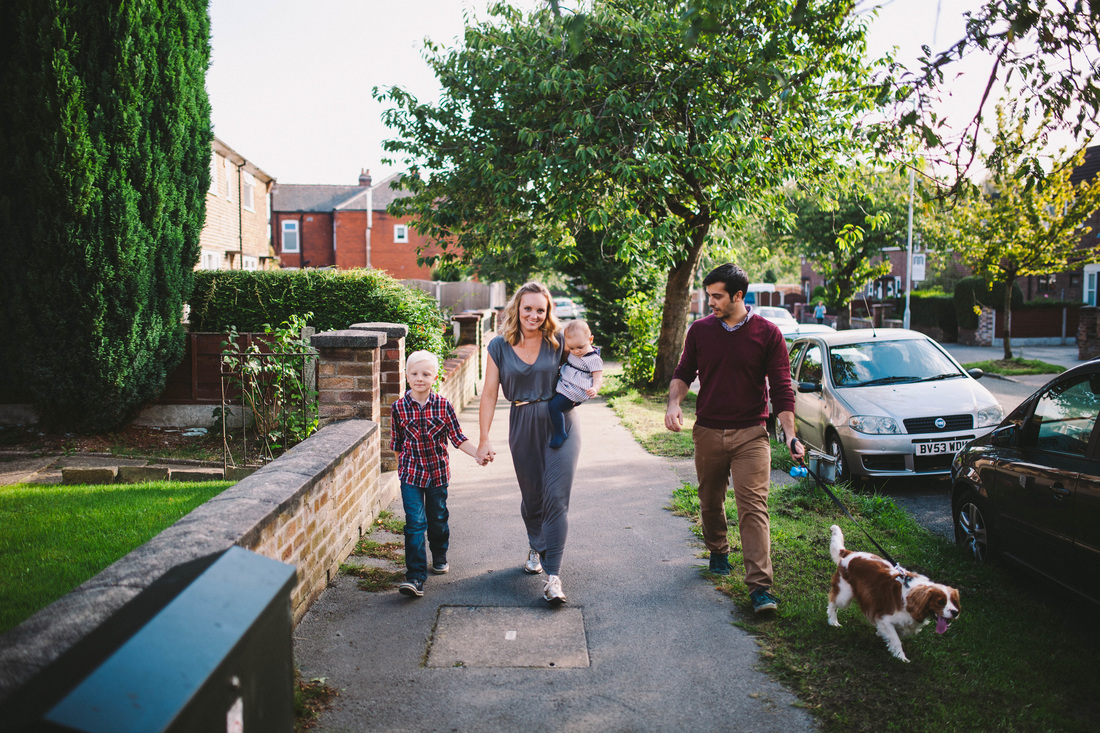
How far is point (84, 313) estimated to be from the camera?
9.02 m

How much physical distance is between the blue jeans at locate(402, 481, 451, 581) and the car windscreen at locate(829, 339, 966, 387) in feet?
18.0

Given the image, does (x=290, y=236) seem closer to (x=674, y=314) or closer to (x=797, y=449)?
(x=674, y=314)

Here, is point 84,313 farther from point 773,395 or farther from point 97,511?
point 773,395

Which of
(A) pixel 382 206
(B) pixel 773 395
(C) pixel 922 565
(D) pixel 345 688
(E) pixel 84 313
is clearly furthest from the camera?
(A) pixel 382 206

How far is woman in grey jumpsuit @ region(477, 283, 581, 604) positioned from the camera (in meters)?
4.59

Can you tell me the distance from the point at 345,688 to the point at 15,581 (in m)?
2.49

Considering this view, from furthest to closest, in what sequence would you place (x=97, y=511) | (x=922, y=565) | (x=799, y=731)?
1. (x=97, y=511)
2. (x=922, y=565)
3. (x=799, y=731)

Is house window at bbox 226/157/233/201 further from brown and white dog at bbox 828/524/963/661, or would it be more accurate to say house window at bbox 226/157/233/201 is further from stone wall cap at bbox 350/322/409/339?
brown and white dog at bbox 828/524/963/661

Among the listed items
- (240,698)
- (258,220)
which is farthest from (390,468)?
(258,220)

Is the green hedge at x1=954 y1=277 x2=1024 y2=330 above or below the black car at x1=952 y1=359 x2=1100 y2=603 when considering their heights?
above

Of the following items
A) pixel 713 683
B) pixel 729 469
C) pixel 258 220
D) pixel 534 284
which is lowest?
pixel 713 683

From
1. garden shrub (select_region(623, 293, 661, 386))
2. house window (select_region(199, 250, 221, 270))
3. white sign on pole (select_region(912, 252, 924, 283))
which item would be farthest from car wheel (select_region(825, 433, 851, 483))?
white sign on pole (select_region(912, 252, 924, 283))

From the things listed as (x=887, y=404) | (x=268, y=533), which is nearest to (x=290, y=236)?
(x=887, y=404)

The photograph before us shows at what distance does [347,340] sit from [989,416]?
6.29 m
